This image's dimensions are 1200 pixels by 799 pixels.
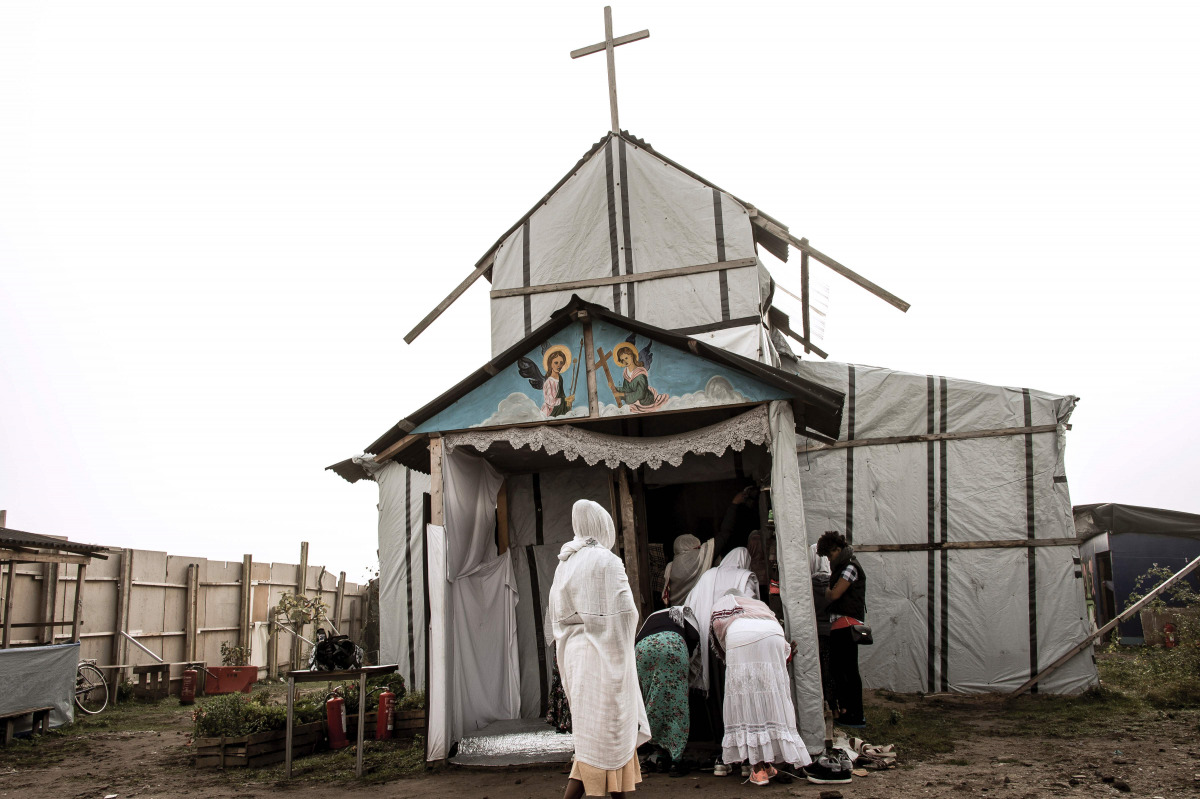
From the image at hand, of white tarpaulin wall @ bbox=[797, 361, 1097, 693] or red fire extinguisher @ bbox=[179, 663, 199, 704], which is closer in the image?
white tarpaulin wall @ bbox=[797, 361, 1097, 693]

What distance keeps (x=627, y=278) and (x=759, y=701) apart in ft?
18.5

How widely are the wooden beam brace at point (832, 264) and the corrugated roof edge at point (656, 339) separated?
183 centimetres

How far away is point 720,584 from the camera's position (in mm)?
7043

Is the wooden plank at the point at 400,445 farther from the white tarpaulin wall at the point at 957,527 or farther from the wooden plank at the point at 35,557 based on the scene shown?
the white tarpaulin wall at the point at 957,527

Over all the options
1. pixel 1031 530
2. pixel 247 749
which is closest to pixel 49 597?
pixel 247 749

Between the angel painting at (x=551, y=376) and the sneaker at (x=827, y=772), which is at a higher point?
the angel painting at (x=551, y=376)

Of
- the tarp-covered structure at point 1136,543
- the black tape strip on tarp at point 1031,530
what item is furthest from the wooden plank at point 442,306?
the tarp-covered structure at point 1136,543

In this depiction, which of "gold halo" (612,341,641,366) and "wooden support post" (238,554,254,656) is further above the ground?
"gold halo" (612,341,641,366)

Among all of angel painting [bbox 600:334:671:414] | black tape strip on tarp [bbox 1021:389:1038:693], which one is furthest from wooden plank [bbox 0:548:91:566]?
black tape strip on tarp [bbox 1021:389:1038:693]

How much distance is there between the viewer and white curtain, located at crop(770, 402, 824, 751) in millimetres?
5934

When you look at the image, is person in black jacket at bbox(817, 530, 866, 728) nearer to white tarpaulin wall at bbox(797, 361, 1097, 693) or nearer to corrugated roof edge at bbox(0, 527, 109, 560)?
white tarpaulin wall at bbox(797, 361, 1097, 693)

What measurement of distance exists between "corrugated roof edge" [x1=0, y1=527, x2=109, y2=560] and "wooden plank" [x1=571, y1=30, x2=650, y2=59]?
8.89m

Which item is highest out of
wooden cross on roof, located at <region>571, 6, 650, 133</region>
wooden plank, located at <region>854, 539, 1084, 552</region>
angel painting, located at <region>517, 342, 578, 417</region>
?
wooden cross on roof, located at <region>571, 6, 650, 133</region>

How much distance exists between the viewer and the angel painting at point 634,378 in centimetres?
667
